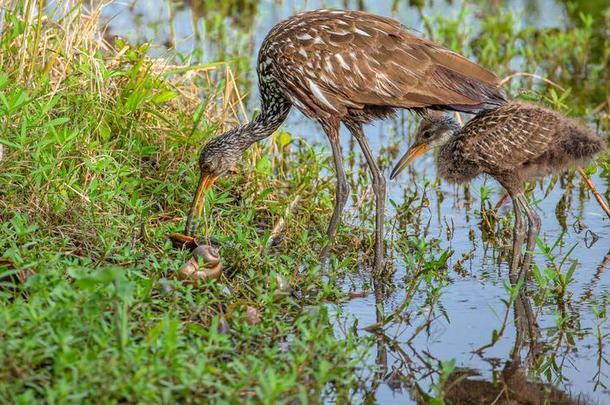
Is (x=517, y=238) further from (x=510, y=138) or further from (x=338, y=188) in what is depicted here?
(x=338, y=188)

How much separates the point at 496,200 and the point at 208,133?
2.11 meters

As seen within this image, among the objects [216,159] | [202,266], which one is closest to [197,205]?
[216,159]

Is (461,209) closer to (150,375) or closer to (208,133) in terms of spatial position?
(208,133)

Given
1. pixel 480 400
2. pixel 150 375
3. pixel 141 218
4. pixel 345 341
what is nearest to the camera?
pixel 150 375

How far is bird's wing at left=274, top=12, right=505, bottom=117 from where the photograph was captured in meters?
6.25

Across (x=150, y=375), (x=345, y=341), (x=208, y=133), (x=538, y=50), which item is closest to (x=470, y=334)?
(x=345, y=341)

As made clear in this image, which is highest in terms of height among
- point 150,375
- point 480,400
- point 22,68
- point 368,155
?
point 22,68

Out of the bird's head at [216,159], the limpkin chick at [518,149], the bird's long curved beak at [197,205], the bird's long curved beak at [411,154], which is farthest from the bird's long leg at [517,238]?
the bird's long curved beak at [197,205]

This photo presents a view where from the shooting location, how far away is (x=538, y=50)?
1043 centimetres

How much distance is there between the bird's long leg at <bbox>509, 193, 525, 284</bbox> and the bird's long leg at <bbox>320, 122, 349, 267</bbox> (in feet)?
3.25

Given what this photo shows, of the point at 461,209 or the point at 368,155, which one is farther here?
the point at 461,209

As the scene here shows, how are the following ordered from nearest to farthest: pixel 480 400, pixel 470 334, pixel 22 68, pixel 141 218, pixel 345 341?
pixel 480 400 → pixel 345 341 → pixel 470 334 → pixel 141 218 → pixel 22 68

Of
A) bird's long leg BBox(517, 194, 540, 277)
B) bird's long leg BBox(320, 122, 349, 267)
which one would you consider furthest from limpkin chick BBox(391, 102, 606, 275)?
Answer: bird's long leg BBox(320, 122, 349, 267)

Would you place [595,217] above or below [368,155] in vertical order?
below
